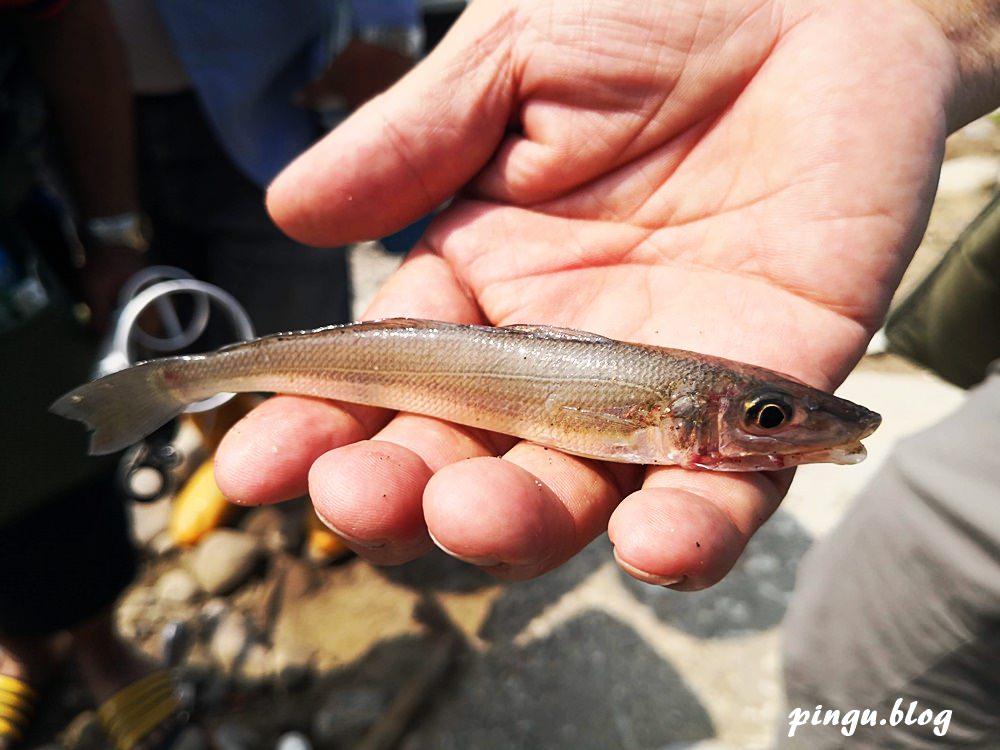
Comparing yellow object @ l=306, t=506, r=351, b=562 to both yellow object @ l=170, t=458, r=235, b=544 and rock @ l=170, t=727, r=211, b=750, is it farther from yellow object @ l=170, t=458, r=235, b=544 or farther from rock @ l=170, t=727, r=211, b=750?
rock @ l=170, t=727, r=211, b=750

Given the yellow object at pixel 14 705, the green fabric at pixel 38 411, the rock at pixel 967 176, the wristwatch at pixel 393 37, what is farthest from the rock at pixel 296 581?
the rock at pixel 967 176

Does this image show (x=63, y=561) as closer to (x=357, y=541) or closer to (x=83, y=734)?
(x=83, y=734)

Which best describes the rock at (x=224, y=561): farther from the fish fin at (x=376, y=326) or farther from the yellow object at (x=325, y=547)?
the fish fin at (x=376, y=326)

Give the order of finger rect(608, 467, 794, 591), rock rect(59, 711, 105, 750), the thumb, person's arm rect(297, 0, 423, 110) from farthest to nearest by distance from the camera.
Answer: person's arm rect(297, 0, 423, 110) < rock rect(59, 711, 105, 750) < the thumb < finger rect(608, 467, 794, 591)

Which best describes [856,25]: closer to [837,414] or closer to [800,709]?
[837,414]

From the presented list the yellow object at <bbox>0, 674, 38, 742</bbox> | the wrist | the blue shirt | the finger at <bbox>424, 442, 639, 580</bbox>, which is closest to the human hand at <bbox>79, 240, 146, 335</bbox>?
the blue shirt

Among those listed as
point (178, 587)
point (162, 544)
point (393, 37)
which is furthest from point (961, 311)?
point (162, 544)

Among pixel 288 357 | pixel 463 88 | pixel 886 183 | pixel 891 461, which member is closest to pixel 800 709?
pixel 891 461
